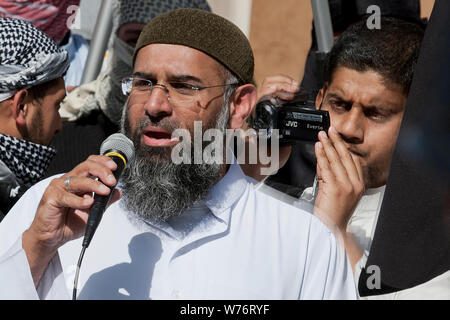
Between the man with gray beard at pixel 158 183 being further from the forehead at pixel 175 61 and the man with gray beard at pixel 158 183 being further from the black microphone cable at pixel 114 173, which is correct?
the black microphone cable at pixel 114 173

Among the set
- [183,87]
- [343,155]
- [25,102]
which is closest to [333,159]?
[343,155]

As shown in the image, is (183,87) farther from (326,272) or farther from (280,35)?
(280,35)

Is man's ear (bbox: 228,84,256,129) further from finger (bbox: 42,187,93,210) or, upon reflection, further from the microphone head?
finger (bbox: 42,187,93,210)

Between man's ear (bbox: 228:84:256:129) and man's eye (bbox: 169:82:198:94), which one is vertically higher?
man's eye (bbox: 169:82:198:94)

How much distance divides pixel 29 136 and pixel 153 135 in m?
0.93

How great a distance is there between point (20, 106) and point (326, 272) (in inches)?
59.9

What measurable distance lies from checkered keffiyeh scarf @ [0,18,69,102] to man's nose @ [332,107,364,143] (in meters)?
1.21

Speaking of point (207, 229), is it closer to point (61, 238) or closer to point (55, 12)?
point (61, 238)

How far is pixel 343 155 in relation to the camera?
2.65 metres

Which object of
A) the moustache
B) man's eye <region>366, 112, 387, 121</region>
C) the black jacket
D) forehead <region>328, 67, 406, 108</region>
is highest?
forehead <region>328, 67, 406, 108</region>

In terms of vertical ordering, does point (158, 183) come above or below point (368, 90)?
below

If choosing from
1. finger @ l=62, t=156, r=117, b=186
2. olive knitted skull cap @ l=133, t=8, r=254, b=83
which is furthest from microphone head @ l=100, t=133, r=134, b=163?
olive knitted skull cap @ l=133, t=8, r=254, b=83

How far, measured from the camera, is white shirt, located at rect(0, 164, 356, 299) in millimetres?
2186

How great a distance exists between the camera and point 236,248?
7.56 ft
